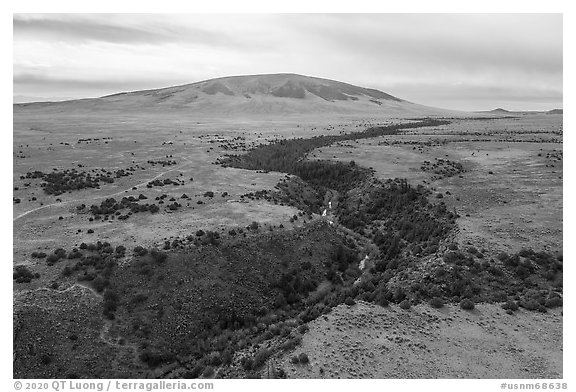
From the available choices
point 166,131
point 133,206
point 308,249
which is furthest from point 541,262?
point 166,131

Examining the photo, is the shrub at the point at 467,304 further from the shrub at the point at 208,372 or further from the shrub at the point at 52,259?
the shrub at the point at 52,259

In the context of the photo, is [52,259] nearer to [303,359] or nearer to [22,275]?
[22,275]

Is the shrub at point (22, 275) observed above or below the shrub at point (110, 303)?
above

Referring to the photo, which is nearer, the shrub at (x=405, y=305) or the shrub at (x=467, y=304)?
the shrub at (x=467, y=304)

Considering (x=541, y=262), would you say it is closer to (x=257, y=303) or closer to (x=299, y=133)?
(x=257, y=303)

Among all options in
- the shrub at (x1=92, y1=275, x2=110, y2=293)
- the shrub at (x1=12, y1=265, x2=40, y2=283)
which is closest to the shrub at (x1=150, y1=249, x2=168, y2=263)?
the shrub at (x1=92, y1=275, x2=110, y2=293)

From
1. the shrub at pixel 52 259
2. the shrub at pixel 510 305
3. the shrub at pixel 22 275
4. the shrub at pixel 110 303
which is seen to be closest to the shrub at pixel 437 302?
the shrub at pixel 510 305

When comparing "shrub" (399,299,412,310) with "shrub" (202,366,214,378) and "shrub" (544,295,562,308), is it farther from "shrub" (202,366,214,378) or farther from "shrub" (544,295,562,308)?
"shrub" (202,366,214,378)

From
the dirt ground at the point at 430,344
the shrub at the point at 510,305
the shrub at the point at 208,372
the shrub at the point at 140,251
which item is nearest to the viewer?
the dirt ground at the point at 430,344
